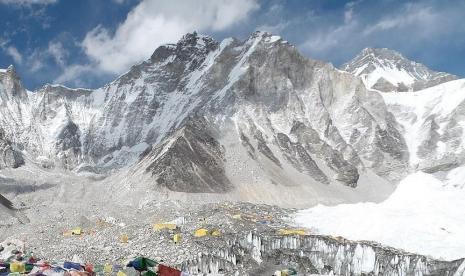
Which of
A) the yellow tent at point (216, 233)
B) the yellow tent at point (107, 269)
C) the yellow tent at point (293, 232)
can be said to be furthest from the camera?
the yellow tent at point (293, 232)

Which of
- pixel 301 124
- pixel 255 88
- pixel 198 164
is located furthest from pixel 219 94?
pixel 198 164

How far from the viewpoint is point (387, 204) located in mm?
67500

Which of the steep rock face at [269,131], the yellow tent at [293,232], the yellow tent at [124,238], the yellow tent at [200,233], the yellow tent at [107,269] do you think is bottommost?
the yellow tent at [107,269]

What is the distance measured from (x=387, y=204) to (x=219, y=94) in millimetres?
124662

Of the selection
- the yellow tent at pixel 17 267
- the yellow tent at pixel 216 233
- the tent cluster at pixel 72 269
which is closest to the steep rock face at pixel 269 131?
the yellow tent at pixel 216 233

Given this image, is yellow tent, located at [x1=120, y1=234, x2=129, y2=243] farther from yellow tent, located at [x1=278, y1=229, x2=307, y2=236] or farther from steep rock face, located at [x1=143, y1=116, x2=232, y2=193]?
steep rock face, located at [x1=143, y1=116, x2=232, y2=193]

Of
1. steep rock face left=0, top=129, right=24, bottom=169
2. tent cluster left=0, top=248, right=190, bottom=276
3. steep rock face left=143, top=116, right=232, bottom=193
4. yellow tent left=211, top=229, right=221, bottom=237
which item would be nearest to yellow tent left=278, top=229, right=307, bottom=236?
yellow tent left=211, top=229, right=221, bottom=237

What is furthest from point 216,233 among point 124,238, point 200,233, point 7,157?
point 7,157

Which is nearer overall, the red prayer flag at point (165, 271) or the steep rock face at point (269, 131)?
the red prayer flag at point (165, 271)

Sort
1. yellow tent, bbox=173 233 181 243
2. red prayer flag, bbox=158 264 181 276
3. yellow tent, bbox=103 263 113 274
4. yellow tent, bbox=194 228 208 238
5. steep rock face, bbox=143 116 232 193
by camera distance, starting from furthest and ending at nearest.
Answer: steep rock face, bbox=143 116 232 193, yellow tent, bbox=194 228 208 238, yellow tent, bbox=173 233 181 243, yellow tent, bbox=103 263 113 274, red prayer flag, bbox=158 264 181 276

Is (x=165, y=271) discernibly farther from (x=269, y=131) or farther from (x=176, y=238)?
(x=269, y=131)

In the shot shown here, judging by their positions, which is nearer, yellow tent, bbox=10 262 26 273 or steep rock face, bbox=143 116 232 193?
yellow tent, bbox=10 262 26 273

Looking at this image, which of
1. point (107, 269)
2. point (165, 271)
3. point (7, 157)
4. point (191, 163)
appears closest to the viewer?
point (165, 271)

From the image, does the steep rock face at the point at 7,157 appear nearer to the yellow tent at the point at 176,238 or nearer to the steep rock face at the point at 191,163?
the steep rock face at the point at 191,163
